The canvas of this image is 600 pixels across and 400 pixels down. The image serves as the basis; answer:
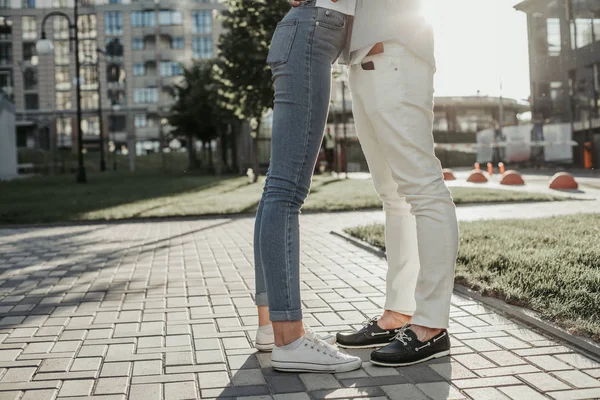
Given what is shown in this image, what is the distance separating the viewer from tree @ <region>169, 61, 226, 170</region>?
39853 millimetres

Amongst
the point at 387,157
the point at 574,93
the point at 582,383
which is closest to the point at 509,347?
the point at 582,383

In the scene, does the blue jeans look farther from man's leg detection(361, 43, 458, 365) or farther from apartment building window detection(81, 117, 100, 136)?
apartment building window detection(81, 117, 100, 136)

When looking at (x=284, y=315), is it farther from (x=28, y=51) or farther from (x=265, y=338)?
(x=28, y=51)

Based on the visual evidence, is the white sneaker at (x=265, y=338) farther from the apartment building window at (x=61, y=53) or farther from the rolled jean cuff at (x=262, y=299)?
the apartment building window at (x=61, y=53)

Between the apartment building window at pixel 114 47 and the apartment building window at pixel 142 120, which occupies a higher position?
the apartment building window at pixel 114 47

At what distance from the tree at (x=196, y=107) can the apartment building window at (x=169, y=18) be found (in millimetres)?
23926

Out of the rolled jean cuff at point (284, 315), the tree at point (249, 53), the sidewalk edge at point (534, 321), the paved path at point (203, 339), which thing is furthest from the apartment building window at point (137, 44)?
the rolled jean cuff at point (284, 315)

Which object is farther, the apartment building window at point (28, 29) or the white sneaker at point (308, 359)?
the apartment building window at point (28, 29)

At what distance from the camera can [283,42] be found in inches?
112

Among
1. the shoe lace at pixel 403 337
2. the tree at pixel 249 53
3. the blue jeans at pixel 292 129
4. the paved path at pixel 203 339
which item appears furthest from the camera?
the tree at pixel 249 53

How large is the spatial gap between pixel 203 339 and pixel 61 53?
68.3m

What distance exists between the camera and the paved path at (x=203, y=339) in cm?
268

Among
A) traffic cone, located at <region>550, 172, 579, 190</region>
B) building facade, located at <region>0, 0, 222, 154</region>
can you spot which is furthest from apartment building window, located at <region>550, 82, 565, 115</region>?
building facade, located at <region>0, 0, 222, 154</region>

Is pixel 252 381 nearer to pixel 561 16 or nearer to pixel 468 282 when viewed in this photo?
pixel 468 282
